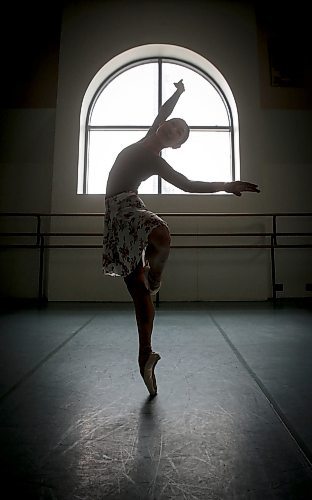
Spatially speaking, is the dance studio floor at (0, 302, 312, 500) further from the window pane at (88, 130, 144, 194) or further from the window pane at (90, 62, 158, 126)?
the window pane at (90, 62, 158, 126)

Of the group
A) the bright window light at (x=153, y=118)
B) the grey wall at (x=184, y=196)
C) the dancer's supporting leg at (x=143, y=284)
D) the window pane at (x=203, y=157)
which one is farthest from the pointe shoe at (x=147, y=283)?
the bright window light at (x=153, y=118)

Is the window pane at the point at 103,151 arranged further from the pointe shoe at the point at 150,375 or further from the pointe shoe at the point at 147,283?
the pointe shoe at the point at 150,375

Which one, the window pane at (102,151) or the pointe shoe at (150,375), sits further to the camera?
the window pane at (102,151)

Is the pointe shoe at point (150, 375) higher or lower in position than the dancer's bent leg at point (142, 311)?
lower

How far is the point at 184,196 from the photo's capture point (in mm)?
4074

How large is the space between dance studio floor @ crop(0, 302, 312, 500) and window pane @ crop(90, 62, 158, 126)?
135 inches

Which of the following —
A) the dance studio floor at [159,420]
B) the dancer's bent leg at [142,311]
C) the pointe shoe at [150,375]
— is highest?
the dancer's bent leg at [142,311]

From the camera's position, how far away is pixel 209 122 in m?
4.47

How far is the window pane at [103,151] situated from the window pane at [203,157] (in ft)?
1.56

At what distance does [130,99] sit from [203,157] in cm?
131

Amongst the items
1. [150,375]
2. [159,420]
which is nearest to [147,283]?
[150,375]

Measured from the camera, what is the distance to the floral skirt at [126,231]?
42.5 inches

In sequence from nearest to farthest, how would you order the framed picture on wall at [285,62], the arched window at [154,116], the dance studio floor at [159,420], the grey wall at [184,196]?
the dance studio floor at [159,420] < the grey wall at [184,196] < the framed picture on wall at [285,62] < the arched window at [154,116]

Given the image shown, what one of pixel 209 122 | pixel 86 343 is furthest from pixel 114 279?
pixel 209 122
